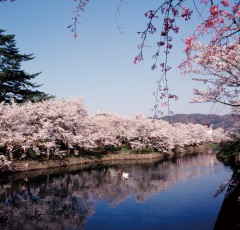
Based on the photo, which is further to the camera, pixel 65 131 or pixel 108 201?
pixel 65 131

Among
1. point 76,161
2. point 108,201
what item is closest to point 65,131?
point 76,161

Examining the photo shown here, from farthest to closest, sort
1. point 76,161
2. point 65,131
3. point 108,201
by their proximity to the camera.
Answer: point 65,131, point 76,161, point 108,201

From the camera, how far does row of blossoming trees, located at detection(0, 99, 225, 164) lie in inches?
1146

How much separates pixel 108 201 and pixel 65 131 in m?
18.6

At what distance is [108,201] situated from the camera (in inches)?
734

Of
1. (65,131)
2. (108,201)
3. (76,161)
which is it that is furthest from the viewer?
(65,131)

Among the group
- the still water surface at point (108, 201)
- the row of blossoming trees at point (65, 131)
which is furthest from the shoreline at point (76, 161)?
the still water surface at point (108, 201)

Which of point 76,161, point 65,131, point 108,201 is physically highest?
point 65,131

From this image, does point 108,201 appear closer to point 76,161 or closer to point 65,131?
point 76,161

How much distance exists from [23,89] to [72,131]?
864 centimetres

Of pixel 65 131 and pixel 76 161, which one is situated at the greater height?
pixel 65 131

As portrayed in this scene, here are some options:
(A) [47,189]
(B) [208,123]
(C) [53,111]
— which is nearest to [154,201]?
(A) [47,189]

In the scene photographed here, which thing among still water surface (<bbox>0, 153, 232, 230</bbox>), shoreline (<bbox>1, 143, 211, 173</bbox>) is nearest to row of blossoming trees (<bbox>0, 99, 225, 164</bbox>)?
shoreline (<bbox>1, 143, 211, 173</bbox>)

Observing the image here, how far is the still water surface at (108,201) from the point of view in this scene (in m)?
14.2
